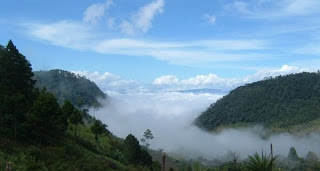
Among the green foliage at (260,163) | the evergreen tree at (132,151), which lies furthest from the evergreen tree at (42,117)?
the evergreen tree at (132,151)

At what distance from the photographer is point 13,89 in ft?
192

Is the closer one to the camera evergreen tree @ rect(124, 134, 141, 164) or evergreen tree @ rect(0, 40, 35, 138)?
evergreen tree @ rect(0, 40, 35, 138)

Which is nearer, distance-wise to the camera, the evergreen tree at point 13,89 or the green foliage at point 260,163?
the green foliage at point 260,163

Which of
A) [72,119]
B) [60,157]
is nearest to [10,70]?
[60,157]

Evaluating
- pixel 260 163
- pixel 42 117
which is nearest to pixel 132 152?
pixel 42 117

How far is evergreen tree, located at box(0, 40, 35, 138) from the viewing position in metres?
54.3

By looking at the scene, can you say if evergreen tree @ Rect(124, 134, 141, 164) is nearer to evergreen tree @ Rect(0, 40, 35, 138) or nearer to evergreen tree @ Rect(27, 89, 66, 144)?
evergreen tree @ Rect(27, 89, 66, 144)

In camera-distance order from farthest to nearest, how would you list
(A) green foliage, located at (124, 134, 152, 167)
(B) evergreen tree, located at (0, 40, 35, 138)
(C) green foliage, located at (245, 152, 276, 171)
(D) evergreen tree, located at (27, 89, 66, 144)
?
(A) green foliage, located at (124, 134, 152, 167) < (D) evergreen tree, located at (27, 89, 66, 144) < (B) evergreen tree, located at (0, 40, 35, 138) < (C) green foliage, located at (245, 152, 276, 171)

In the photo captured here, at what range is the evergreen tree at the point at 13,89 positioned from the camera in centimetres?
5425

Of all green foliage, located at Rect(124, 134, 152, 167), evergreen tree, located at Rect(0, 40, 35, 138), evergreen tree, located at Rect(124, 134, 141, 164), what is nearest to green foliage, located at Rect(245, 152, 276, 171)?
evergreen tree, located at Rect(0, 40, 35, 138)

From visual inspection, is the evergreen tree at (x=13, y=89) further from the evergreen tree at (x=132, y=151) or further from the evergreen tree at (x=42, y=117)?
the evergreen tree at (x=132, y=151)

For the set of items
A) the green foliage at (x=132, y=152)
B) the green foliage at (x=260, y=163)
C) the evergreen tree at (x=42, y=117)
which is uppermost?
the evergreen tree at (x=42, y=117)

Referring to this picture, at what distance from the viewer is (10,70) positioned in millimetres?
59625

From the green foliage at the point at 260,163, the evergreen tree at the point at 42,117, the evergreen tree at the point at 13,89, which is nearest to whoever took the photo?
the green foliage at the point at 260,163
